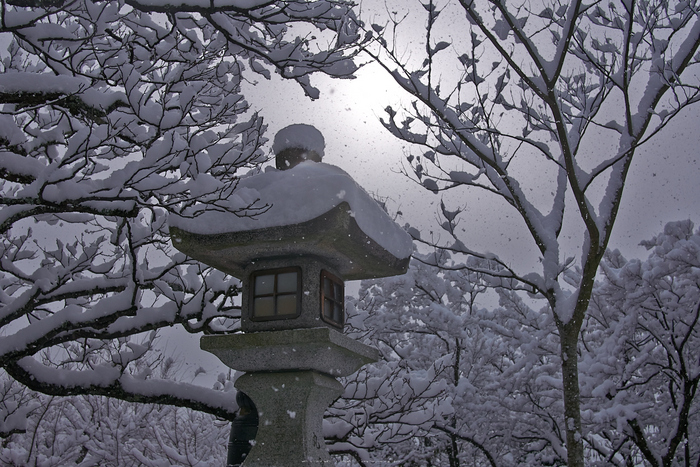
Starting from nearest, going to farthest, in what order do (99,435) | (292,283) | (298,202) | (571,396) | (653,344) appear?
(298,202) → (292,283) → (571,396) → (653,344) → (99,435)

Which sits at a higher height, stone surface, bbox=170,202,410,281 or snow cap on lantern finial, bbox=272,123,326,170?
snow cap on lantern finial, bbox=272,123,326,170

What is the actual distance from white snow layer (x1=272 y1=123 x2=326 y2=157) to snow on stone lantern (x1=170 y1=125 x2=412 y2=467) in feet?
0.77

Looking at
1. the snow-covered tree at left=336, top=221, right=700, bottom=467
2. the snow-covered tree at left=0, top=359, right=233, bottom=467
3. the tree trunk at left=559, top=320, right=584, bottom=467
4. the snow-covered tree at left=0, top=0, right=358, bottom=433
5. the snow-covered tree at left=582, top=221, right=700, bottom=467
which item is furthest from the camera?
the snow-covered tree at left=0, top=359, right=233, bottom=467

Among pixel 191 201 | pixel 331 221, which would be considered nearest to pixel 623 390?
pixel 331 221

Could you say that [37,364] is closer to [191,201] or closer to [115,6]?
[191,201]

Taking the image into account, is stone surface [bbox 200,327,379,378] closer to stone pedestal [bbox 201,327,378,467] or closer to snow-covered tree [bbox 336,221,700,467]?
stone pedestal [bbox 201,327,378,467]

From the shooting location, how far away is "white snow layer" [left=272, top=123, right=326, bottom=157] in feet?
13.1

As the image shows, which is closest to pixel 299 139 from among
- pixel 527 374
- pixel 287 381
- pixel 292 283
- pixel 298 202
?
pixel 298 202

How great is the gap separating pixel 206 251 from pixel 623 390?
24.5 feet

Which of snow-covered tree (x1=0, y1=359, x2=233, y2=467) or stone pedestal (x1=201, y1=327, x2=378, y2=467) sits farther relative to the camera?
snow-covered tree (x1=0, y1=359, x2=233, y2=467)

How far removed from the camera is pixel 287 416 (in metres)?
3.46

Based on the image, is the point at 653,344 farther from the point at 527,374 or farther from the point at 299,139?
the point at 299,139

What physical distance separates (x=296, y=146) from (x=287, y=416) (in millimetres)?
1945

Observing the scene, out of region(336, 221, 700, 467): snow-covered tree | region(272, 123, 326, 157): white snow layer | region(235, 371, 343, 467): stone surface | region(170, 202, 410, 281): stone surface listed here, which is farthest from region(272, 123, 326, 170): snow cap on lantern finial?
region(336, 221, 700, 467): snow-covered tree
